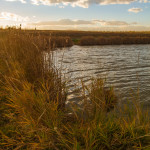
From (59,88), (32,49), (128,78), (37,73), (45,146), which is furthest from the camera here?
(128,78)

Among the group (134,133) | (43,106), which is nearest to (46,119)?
(43,106)

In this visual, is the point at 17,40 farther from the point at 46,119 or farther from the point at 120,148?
the point at 120,148

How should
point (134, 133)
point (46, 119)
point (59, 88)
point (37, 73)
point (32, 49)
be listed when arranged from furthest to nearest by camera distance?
1. point (32, 49)
2. point (37, 73)
3. point (59, 88)
4. point (46, 119)
5. point (134, 133)

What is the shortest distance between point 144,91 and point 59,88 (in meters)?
3.49

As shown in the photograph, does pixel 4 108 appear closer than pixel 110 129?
No

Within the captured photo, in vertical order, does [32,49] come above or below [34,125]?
above

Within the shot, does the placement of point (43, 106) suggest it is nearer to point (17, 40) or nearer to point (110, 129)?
point (110, 129)

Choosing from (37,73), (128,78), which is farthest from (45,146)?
(128,78)

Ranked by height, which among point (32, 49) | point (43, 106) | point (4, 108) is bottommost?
point (4, 108)

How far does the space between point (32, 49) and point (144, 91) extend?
4035 mm

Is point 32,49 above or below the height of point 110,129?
above

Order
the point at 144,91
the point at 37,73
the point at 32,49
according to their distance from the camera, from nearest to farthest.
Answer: the point at 37,73
the point at 32,49
the point at 144,91

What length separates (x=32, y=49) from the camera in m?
4.55

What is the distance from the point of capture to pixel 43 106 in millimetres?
2504
